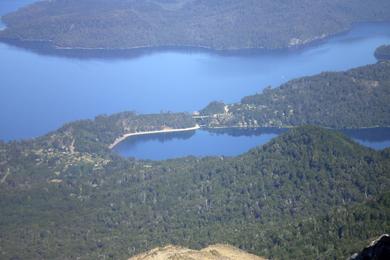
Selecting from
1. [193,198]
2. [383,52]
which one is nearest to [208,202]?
[193,198]

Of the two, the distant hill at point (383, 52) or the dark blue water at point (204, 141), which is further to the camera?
the distant hill at point (383, 52)

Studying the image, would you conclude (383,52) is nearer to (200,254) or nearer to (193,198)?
(193,198)

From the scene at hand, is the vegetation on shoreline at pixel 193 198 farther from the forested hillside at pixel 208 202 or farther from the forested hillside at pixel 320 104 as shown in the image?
the forested hillside at pixel 320 104

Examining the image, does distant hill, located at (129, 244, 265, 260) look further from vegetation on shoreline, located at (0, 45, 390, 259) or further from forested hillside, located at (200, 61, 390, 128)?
forested hillside, located at (200, 61, 390, 128)

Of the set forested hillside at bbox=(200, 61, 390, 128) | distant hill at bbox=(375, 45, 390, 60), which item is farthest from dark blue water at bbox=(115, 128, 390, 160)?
distant hill at bbox=(375, 45, 390, 60)

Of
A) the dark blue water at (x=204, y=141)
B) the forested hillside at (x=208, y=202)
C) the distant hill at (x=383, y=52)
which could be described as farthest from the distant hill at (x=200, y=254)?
the distant hill at (x=383, y=52)
